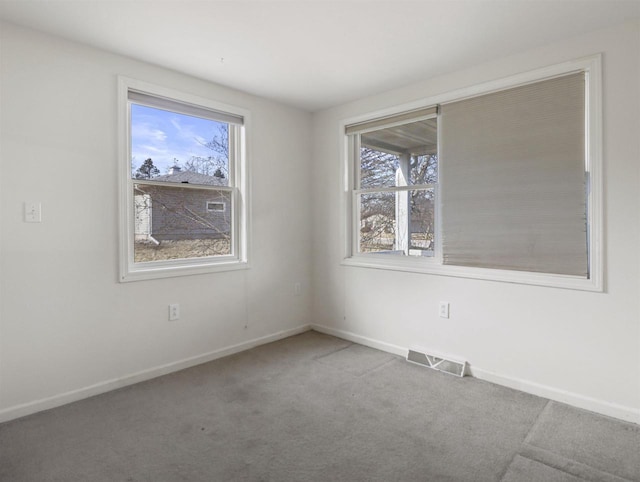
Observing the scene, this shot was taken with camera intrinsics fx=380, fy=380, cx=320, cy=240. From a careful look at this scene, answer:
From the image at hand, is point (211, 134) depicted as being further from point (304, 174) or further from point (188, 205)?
point (304, 174)

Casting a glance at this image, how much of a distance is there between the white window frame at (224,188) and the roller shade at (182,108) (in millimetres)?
25

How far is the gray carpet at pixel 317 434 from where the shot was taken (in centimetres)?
186

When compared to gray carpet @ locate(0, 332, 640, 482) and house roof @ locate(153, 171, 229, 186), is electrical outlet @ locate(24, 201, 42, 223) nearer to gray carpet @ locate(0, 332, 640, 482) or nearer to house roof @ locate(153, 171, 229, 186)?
house roof @ locate(153, 171, 229, 186)

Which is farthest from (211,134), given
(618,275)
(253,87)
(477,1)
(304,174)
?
(618,275)

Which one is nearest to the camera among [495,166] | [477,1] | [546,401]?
[477,1]

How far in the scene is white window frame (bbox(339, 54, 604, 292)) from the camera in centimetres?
239

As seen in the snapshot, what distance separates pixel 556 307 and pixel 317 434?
5.87ft

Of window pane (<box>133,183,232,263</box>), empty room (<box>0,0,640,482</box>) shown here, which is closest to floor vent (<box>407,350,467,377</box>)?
empty room (<box>0,0,640,482</box>)

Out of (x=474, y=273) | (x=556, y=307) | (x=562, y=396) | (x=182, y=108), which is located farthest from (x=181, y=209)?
(x=562, y=396)

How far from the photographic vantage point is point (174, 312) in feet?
10.1

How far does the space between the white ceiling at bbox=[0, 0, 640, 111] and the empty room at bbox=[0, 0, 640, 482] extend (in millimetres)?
19

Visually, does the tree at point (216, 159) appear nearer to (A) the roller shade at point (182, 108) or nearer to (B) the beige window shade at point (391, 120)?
(A) the roller shade at point (182, 108)

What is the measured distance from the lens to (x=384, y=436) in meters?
2.16

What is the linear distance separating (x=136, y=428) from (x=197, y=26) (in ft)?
8.03
